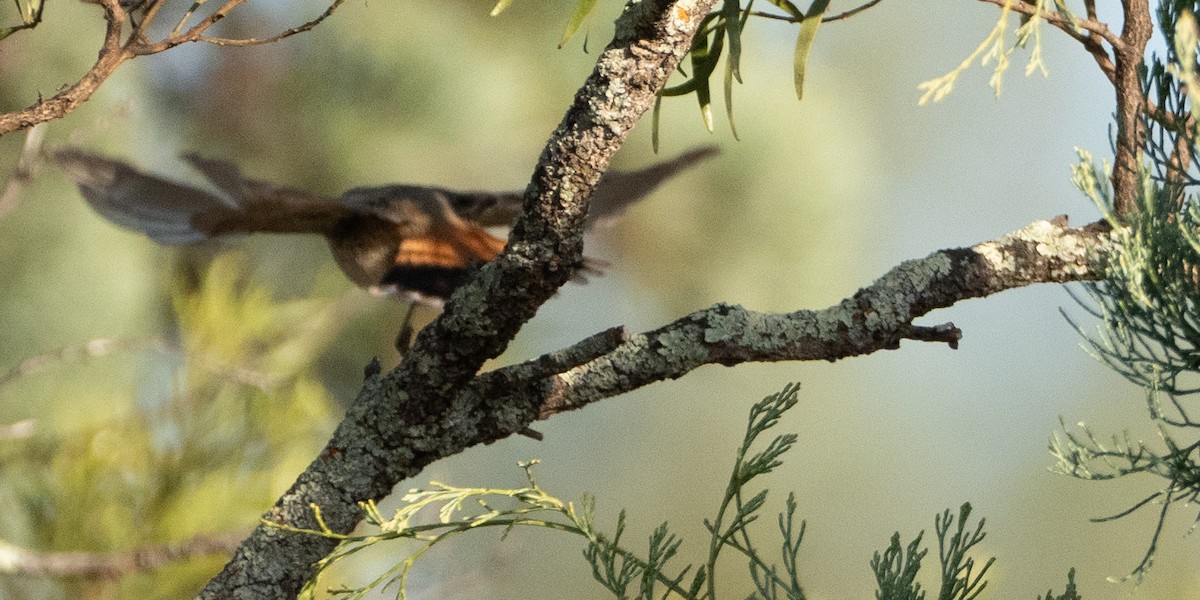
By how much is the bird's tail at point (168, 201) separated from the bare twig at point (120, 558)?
1.16ft

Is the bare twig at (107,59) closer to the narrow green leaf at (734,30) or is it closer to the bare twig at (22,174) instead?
the narrow green leaf at (734,30)

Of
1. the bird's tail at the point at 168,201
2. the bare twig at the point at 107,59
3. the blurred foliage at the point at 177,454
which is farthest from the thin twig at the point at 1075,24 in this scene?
the blurred foliage at the point at 177,454

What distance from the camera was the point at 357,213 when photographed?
110 centimetres

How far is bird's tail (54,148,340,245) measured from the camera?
1.00 meters

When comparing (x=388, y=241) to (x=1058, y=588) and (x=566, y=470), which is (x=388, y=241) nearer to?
(x=566, y=470)

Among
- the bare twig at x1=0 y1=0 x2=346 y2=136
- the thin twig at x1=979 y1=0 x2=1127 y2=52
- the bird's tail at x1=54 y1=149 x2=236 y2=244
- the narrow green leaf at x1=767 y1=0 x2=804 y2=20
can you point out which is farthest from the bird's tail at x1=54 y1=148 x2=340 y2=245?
the thin twig at x1=979 y1=0 x2=1127 y2=52

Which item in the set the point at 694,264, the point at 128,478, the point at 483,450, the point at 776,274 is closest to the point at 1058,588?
the point at 776,274

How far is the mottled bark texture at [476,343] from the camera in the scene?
536 millimetres

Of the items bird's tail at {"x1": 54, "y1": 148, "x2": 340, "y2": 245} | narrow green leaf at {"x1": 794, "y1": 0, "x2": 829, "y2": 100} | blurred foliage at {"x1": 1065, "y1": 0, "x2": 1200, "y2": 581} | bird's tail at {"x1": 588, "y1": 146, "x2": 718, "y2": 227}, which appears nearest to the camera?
blurred foliage at {"x1": 1065, "y1": 0, "x2": 1200, "y2": 581}

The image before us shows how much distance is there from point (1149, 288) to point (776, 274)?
1.67 metres

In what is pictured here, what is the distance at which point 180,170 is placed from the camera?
1670 mm

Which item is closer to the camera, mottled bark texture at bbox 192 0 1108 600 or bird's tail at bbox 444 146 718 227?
mottled bark texture at bbox 192 0 1108 600

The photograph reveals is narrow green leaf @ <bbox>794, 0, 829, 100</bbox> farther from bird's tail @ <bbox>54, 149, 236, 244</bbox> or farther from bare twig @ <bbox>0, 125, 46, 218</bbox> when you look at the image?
bare twig @ <bbox>0, 125, 46, 218</bbox>

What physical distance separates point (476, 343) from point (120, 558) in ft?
2.50
